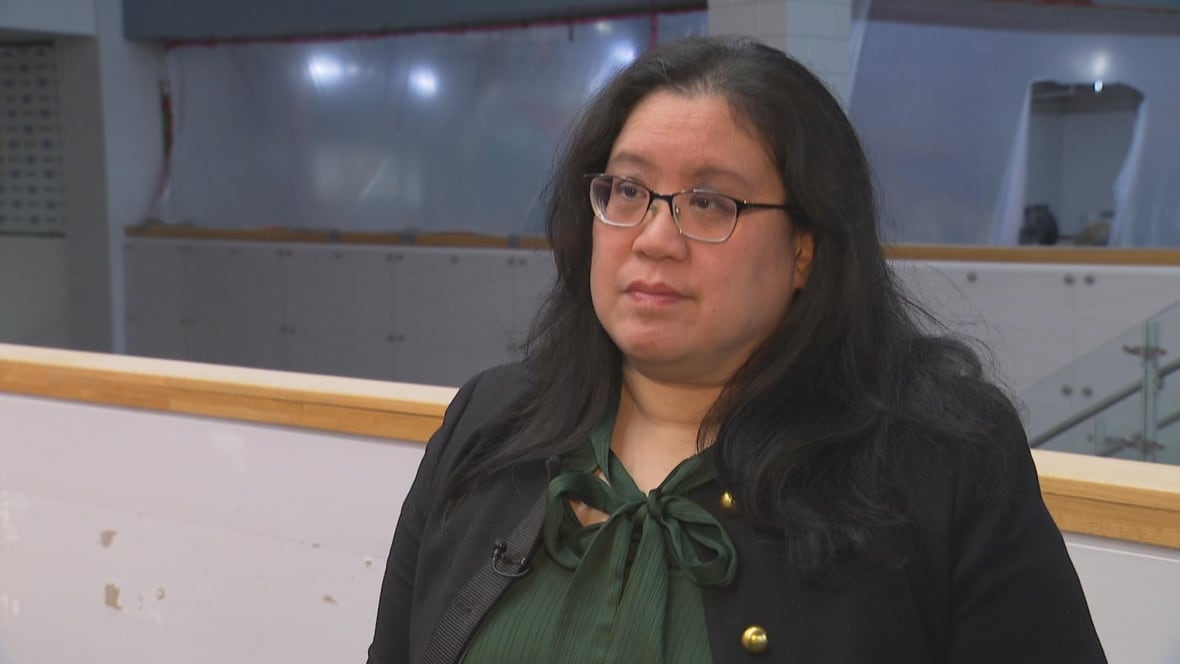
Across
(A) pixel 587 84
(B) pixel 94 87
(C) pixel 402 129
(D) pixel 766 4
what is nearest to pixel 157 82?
(B) pixel 94 87

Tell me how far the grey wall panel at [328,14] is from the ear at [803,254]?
16.5 ft

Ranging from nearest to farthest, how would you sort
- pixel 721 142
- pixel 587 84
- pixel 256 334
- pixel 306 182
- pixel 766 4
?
1. pixel 721 142
2. pixel 766 4
3. pixel 587 84
4. pixel 256 334
5. pixel 306 182

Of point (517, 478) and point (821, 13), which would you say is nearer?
point (517, 478)

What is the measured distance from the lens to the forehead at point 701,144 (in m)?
1.13

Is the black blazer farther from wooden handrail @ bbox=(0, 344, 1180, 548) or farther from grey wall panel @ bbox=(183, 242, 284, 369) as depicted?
grey wall panel @ bbox=(183, 242, 284, 369)

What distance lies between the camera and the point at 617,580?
1.11 metres

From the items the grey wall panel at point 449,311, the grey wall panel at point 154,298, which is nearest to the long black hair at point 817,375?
the grey wall panel at point 449,311

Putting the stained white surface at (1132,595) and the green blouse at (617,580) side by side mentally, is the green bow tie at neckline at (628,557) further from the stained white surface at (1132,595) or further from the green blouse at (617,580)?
the stained white surface at (1132,595)

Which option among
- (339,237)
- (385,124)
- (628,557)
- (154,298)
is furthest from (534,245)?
(628,557)

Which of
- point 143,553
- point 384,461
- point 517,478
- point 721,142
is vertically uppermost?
point 721,142

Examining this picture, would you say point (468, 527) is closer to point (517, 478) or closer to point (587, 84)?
point (517, 478)

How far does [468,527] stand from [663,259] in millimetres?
343

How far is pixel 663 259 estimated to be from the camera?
1131mm

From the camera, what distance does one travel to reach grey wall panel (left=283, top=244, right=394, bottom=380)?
6.36m
